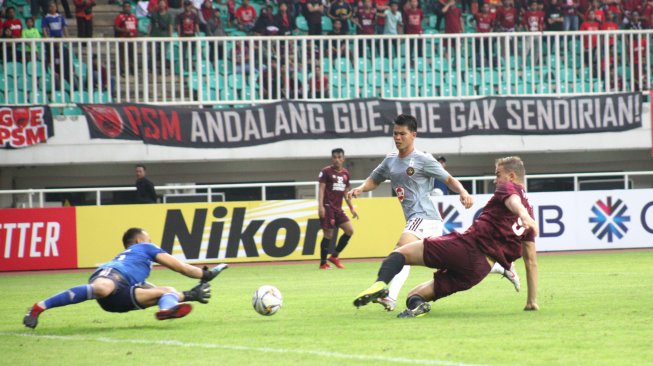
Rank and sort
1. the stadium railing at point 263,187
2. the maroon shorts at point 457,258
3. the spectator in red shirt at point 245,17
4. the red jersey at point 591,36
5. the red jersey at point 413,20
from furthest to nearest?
the spectator in red shirt at point 245,17 → the red jersey at point 413,20 → the red jersey at point 591,36 → the stadium railing at point 263,187 → the maroon shorts at point 457,258

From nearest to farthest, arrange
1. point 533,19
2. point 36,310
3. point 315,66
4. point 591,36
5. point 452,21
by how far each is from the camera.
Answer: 1. point 36,310
2. point 315,66
3. point 591,36
4. point 452,21
5. point 533,19

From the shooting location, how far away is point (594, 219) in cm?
2275

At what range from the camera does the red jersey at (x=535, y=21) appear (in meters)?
28.1

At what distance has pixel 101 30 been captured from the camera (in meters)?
27.4

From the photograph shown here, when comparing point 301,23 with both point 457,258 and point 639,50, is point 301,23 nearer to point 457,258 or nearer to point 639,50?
point 639,50

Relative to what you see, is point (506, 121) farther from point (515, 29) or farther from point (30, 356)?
point (30, 356)

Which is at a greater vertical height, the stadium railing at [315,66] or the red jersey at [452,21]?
the red jersey at [452,21]

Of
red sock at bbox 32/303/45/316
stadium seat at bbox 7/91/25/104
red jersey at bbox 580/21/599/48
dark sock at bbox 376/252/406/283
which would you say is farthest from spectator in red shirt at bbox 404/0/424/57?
red sock at bbox 32/303/45/316

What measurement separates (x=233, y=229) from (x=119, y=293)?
11.7 m

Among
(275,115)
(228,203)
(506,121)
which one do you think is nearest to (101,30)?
(275,115)

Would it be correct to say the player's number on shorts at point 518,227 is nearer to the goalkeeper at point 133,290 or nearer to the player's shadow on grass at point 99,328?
the goalkeeper at point 133,290

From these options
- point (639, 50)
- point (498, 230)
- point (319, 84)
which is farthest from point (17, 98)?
point (498, 230)

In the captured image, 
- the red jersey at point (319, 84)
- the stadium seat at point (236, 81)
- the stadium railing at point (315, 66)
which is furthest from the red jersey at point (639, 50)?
the stadium seat at point (236, 81)

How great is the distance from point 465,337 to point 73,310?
5.52 m
